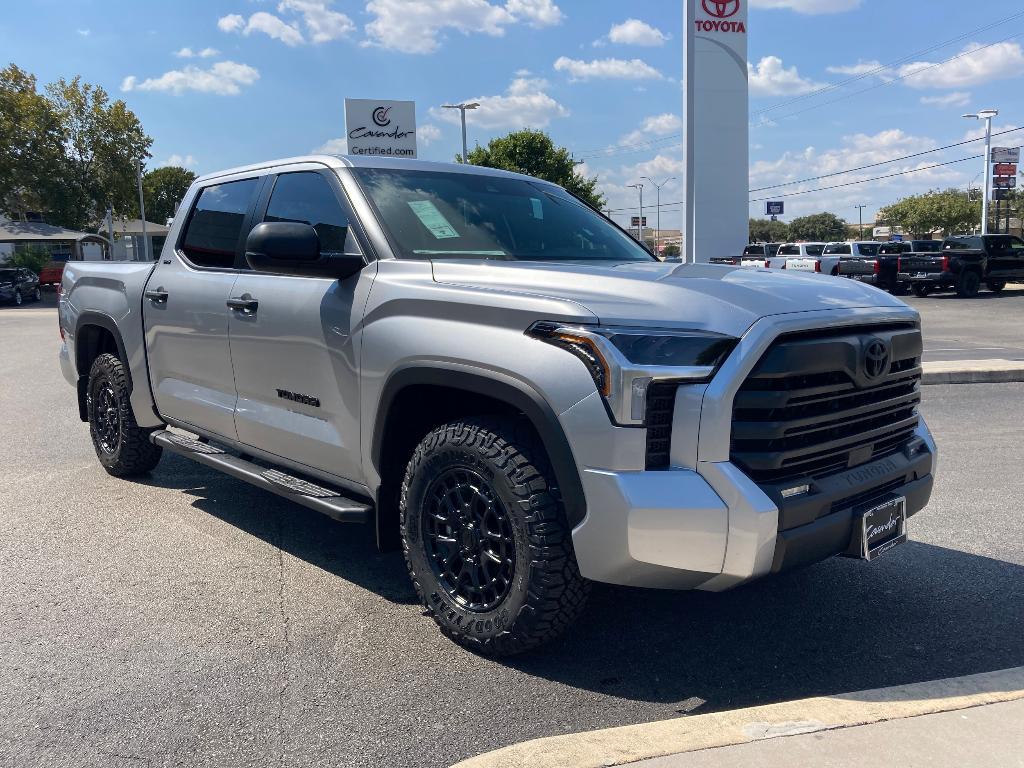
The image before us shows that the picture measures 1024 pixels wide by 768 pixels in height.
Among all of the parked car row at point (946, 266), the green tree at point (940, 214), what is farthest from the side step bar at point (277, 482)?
the green tree at point (940, 214)

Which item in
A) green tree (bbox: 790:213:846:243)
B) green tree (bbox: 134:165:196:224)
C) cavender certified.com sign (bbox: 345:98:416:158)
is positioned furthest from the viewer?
green tree (bbox: 790:213:846:243)

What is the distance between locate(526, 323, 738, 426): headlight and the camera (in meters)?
2.84

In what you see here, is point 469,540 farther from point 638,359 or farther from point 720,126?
point 720,126

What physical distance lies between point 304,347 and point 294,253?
52 centimetres

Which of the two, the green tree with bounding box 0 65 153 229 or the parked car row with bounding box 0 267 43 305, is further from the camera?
the green tree with bounding box 0 65 153 229

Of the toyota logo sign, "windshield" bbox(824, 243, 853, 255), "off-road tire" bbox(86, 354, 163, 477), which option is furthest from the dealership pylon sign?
"off-road tire" bbox(86, 354, 163, 477)

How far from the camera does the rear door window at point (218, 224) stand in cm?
486

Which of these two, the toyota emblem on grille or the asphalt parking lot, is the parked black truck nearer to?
the asphalt parking lot

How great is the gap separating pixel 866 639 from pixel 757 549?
44.1 inches

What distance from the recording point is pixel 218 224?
5.06 meters

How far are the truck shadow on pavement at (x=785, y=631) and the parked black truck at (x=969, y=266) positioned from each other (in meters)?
24.6

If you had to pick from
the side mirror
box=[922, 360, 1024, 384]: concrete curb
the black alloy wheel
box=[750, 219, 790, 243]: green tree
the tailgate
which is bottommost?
box=[922, 360, 1024, 384]: concrete curb

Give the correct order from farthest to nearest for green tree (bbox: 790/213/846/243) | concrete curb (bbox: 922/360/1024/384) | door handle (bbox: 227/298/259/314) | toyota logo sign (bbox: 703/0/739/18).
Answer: green tree (bbox: 790/213/846/243) < toyota logo sign (bbox: 703/0/739/18) < concrete curb (bbox: 922/360/1024/384) < door handle (bbox: 227/298/259/314)

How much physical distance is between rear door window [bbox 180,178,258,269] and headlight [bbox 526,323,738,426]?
2643mm
